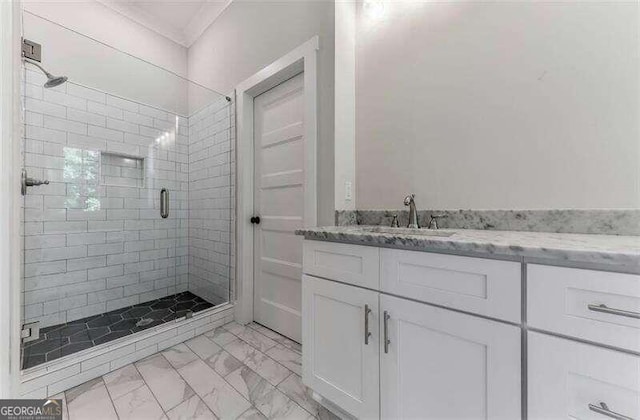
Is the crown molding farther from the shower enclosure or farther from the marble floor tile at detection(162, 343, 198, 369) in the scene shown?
the marble floor tile at detection(162, 343, 198, 369)

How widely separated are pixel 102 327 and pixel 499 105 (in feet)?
9.63

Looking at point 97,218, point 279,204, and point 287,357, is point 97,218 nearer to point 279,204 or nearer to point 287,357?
point 279,204

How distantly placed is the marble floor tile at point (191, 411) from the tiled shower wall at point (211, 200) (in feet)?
3.41

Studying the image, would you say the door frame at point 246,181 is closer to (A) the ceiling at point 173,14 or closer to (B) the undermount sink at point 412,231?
(A) the ceiling at point 173,14

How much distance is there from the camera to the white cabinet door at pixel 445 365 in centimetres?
69

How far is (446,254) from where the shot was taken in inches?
30.7

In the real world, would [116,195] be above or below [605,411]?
above

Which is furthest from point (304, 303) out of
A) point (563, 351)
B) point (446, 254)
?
point (563, 351)

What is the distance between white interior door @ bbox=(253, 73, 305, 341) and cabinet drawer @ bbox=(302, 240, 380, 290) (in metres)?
0.64

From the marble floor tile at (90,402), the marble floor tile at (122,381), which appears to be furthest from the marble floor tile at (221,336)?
the marble floor tile at (90,402)

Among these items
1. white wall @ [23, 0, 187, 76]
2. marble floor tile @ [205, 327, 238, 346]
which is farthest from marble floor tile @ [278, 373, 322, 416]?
white wall @ [23, 0, 187, 76]

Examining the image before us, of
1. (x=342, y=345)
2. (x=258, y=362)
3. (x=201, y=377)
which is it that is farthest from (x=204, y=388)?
(x=342, y=345)

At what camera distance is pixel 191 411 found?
1.16 m

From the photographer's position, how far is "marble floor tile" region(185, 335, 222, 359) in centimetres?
164
